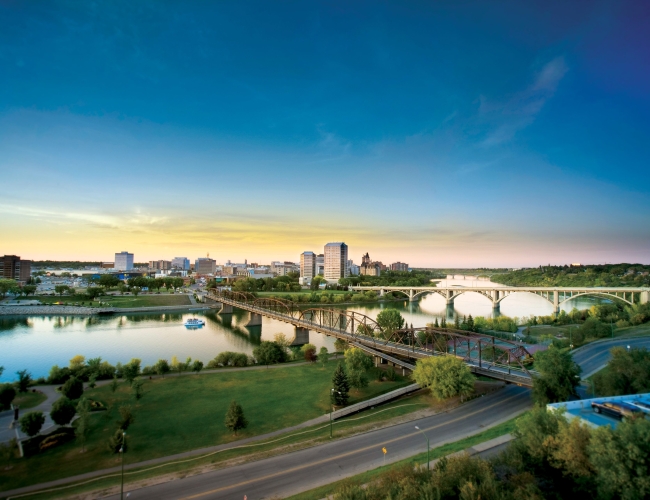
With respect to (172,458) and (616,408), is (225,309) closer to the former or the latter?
(172,458)

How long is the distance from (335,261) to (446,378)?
11739 cm

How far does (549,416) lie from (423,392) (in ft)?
36.2

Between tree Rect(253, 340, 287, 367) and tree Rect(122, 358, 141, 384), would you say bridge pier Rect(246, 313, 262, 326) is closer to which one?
tree Rect(253, 340, 287, 367)

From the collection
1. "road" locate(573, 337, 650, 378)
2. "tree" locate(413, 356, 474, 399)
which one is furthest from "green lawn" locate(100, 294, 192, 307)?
"road" locate(573, 337, 650, 378)

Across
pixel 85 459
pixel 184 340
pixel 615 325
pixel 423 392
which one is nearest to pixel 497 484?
pixel 423 392

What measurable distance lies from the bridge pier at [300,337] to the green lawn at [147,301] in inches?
1604

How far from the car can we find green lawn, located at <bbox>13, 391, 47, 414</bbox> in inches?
1079

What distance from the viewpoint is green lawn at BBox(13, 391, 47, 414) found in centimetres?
1976

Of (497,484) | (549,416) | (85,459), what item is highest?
(549,416)

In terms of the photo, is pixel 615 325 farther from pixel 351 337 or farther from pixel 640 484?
pixel 640 484

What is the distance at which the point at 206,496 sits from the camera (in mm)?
11562

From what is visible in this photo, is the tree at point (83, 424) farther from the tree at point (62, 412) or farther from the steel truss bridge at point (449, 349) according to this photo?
the steel truss bridge at point (449, 349)

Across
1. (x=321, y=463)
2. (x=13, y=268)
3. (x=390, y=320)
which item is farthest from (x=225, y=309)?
(x=13, y=268)

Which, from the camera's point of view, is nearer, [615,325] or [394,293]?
[615,325]
